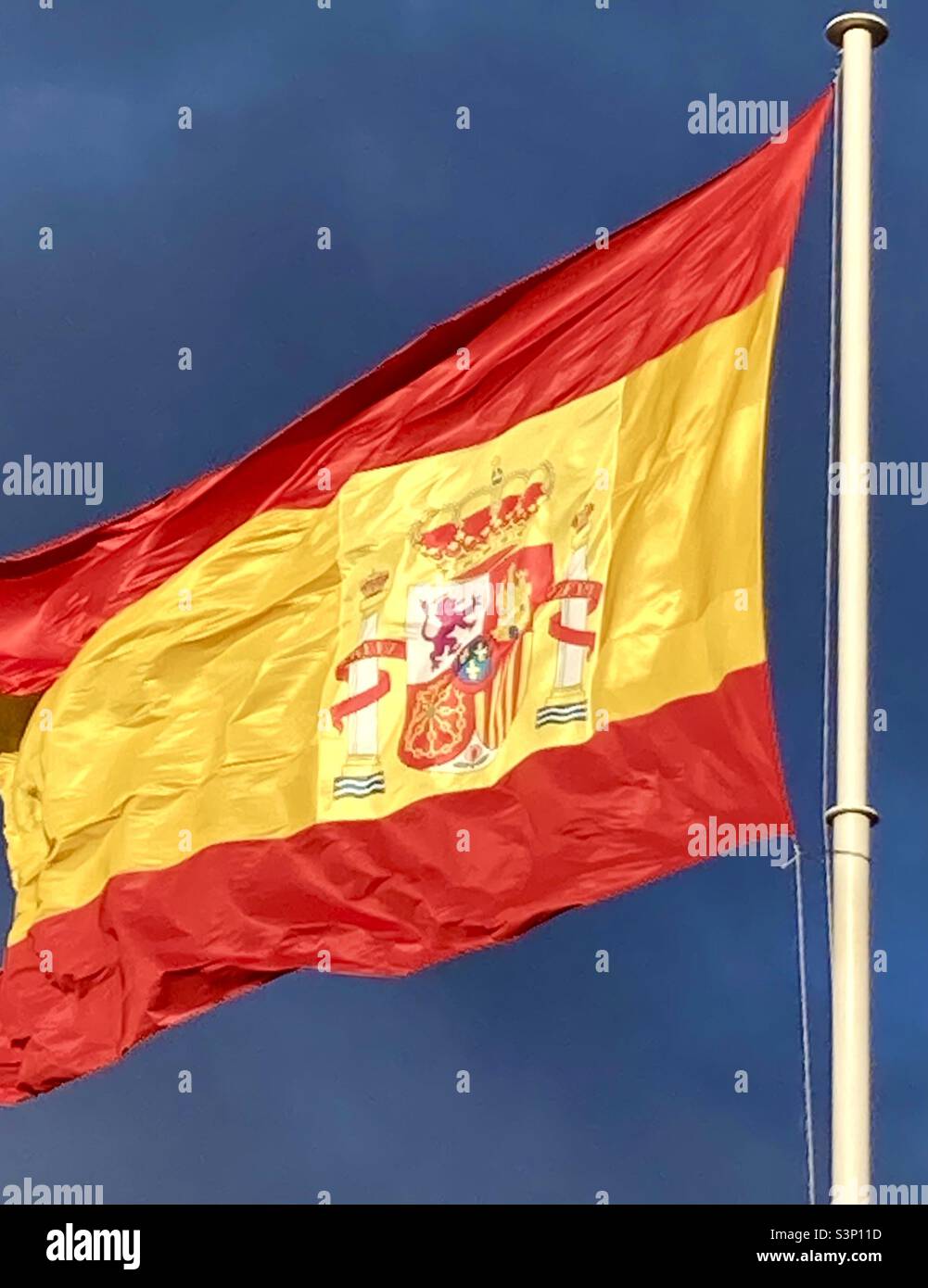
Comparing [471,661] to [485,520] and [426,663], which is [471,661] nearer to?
[426,663]

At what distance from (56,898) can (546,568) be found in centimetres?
364

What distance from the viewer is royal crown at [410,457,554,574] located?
16.6m

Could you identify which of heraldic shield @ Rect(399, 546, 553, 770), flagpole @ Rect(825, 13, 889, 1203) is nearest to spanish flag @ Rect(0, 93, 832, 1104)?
heraldic shield @ Rect(399, 546, 553, 770)

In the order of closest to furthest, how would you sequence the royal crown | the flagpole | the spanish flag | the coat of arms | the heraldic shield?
the flagpole, the spanish flag, the coat of arms, the heraldic shield, the royal crown

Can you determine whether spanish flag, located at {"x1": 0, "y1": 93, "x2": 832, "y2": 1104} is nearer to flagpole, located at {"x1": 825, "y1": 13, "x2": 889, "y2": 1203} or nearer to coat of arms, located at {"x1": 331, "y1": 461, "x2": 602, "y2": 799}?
coat of arms, located at {"x1": 331, "y1": 461, "x2": 602, "y2": 799}

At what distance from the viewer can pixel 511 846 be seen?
51.3 feet

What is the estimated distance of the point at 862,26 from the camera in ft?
54.1

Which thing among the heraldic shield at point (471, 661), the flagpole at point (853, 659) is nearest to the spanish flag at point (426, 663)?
the heraldic shield at point (471, 661)

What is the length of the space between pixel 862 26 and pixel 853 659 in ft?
12.3

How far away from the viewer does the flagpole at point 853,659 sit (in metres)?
13.8

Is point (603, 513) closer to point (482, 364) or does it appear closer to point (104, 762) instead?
point (482, 364)

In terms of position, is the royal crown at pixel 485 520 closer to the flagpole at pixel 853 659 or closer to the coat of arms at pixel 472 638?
the coat of arms at pixel 472 638

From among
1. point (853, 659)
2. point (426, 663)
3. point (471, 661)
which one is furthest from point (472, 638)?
point (853, 659)
